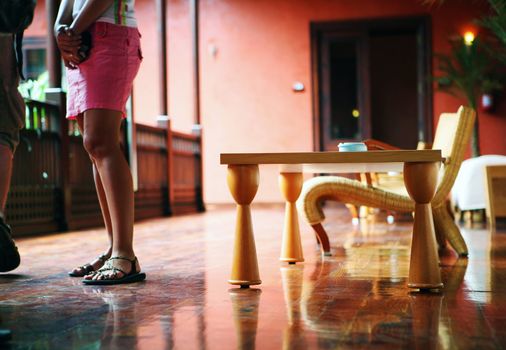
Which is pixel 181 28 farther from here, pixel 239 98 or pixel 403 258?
pixel 403 258

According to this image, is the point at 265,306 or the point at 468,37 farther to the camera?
the point at 468,37

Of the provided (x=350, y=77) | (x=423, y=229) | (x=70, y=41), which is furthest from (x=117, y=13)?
(x=350, y=77)

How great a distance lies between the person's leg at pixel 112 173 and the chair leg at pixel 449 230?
5.27ft

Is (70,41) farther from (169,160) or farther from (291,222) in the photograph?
(169,160)

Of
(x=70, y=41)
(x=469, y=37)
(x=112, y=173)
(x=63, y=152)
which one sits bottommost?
(x=112, y=173)

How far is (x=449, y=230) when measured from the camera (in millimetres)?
3369

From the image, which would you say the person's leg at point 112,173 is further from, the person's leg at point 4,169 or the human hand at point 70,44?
the person's leg at point 4,169

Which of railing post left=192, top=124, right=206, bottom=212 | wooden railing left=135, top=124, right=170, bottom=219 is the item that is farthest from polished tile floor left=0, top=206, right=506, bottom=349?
railing post left=192, top=124, right=206, bottom=212

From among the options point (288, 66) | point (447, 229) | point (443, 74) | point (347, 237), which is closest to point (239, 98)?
point (288, 66)

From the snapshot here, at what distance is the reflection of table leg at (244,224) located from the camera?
238 cm

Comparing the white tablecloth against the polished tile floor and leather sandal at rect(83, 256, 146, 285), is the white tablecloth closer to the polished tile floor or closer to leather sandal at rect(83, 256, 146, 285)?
the polished tile floor

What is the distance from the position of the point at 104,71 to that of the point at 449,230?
6.14ft

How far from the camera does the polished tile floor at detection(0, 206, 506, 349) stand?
5.17 feet

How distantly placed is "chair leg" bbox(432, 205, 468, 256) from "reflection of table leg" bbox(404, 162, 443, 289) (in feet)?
3.58
